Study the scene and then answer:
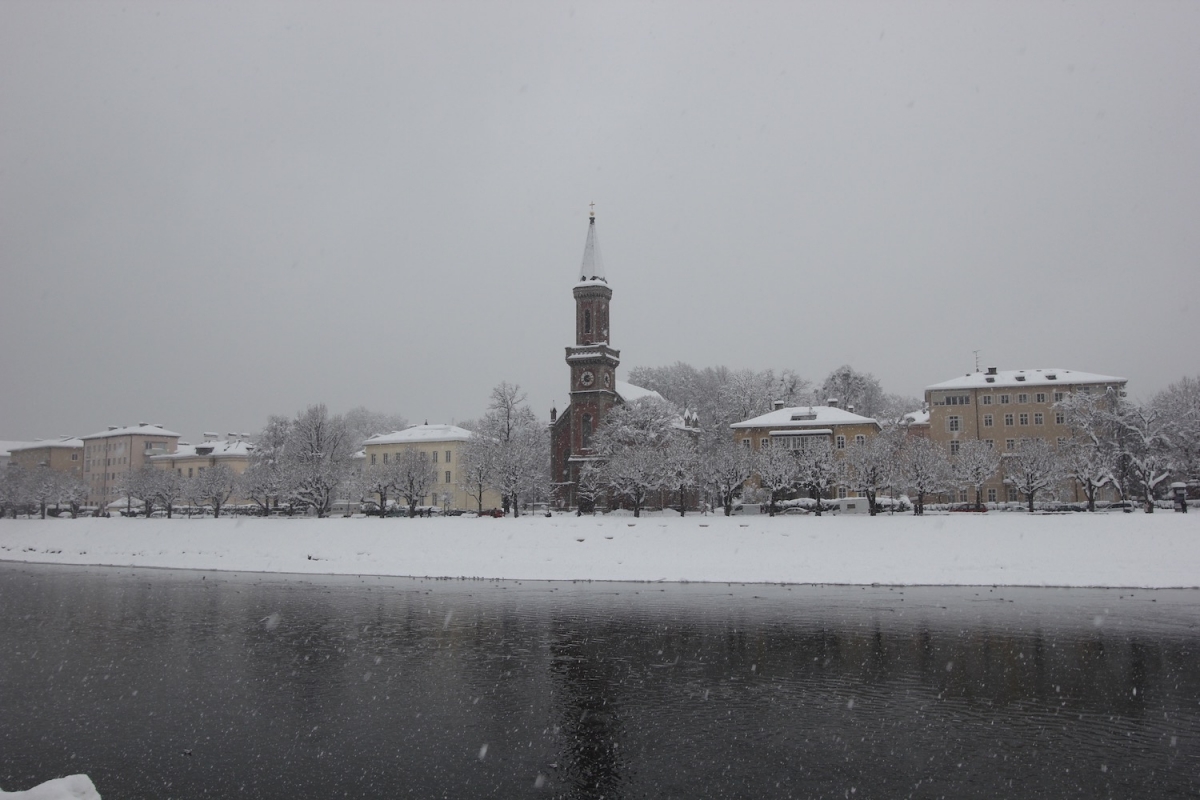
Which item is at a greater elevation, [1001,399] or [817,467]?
[1001,399]

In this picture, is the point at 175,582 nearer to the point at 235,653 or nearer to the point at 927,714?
the point at 235,653

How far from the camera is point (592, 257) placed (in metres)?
88.2

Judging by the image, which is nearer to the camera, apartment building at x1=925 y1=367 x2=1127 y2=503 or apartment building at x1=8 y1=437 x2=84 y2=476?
apartment building at x1=925 y1=367 x2=1127 y2=503

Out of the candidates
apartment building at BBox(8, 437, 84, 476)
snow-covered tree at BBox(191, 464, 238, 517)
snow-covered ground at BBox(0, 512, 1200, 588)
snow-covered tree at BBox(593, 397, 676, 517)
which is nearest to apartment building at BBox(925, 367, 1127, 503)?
snow-covered tree at BBox(593, 397, 676, 517)

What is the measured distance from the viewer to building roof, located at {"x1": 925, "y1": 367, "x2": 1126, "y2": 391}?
277 ft

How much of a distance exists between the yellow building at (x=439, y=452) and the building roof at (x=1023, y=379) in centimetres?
5274

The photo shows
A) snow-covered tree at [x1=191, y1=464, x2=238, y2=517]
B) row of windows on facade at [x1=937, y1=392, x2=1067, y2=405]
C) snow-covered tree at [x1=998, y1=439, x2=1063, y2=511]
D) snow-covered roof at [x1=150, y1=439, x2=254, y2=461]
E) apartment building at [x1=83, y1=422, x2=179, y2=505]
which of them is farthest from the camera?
apartment building at [x1=83, y1=422, x2=179, y2=505]

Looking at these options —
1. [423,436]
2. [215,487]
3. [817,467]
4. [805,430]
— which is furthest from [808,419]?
[215,487]

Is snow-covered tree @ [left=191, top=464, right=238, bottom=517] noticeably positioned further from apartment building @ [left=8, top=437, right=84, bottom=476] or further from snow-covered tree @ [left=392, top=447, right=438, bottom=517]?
apartment building @ [left=8, top=437, right=84, bottom=476]

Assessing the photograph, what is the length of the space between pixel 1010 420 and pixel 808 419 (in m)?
24.3

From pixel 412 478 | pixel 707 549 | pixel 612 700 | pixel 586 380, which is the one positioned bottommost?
pixel 612 700

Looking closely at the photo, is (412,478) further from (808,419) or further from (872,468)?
(872,468)

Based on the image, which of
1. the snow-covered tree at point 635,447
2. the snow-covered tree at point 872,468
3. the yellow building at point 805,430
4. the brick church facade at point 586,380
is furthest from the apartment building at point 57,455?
the snow-covered tree at point 872,468

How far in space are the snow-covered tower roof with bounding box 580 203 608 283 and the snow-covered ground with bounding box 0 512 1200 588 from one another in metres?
34.6
